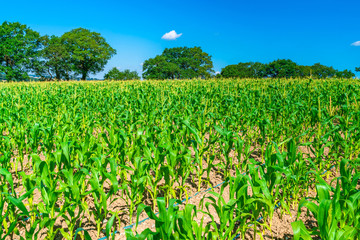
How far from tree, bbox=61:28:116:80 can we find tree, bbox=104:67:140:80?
54.7 feet

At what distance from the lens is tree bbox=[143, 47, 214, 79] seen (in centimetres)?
5493

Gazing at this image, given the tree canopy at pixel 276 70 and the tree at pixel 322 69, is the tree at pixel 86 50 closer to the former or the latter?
the tree canopy at pixel 276 70

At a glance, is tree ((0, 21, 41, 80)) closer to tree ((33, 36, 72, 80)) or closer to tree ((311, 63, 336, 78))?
tree ((33, 36, 72, 80))

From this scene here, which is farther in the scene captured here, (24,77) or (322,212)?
(24,77)

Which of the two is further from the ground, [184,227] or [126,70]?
[126,70]

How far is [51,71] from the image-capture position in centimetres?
4594

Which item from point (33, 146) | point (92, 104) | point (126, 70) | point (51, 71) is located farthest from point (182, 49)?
point (33, 146)

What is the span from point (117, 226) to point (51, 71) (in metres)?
51.8

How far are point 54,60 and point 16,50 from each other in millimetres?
6331

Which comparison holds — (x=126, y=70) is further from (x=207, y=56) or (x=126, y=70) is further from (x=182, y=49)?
(x=207, y=56)

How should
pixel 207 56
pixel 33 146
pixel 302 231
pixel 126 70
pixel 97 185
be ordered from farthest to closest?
pixel 126 70
pixel 207 56
pixel 33 146
pixel 97 185
pixel 302 231

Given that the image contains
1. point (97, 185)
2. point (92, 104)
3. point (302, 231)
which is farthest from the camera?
point (92, 104)

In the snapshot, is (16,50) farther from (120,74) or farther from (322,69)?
(322,69)

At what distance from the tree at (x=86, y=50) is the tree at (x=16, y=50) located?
622 cm
